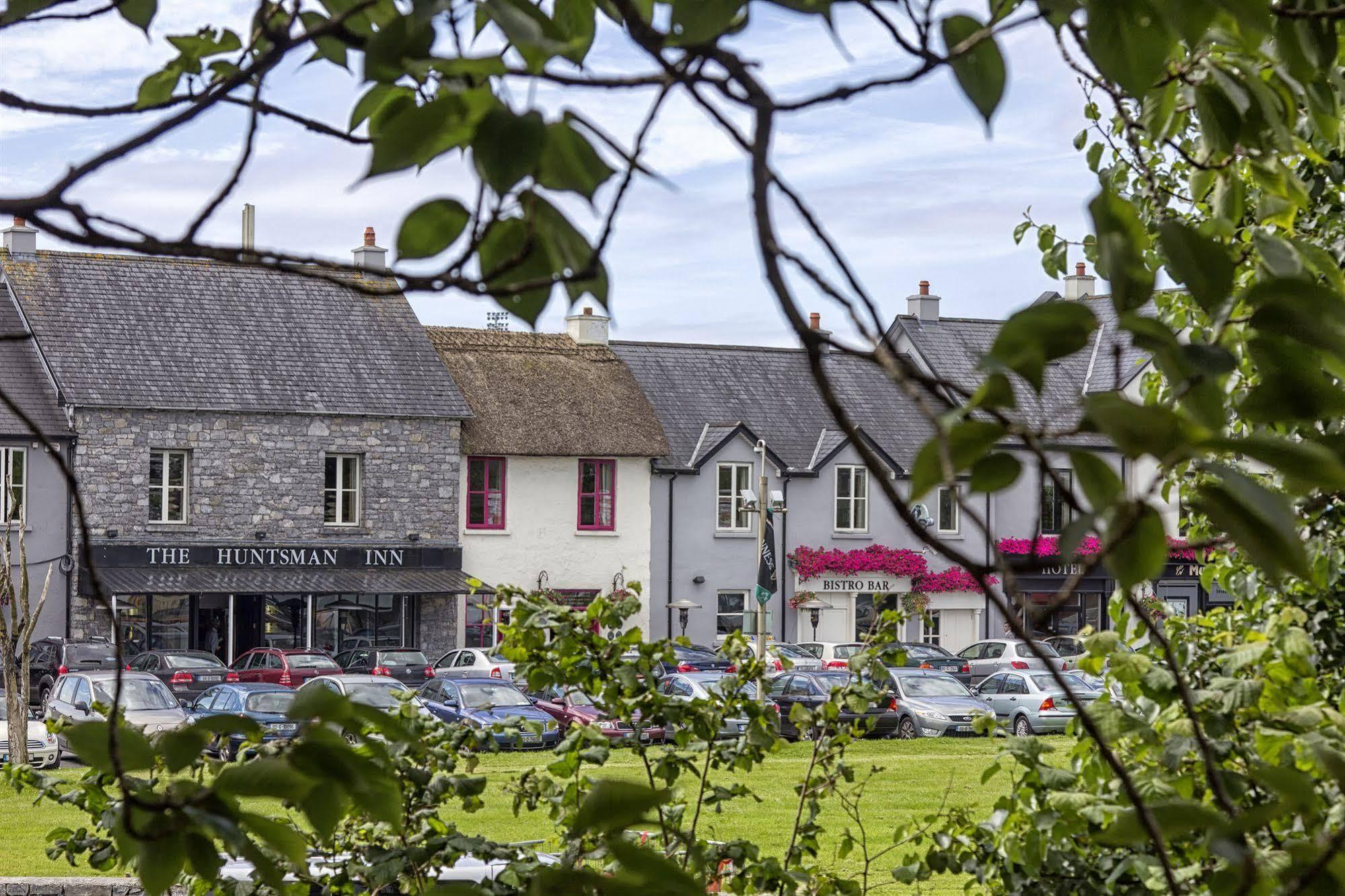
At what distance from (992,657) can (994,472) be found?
134 ft

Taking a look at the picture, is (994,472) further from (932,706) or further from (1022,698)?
(1022,698)

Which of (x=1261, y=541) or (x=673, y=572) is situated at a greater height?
(x=1261, y=541)

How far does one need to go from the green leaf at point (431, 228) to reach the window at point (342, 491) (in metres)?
37.9

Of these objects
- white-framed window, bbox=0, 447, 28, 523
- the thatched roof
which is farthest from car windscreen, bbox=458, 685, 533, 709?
white-framed window, bbox=0, 447, 28, 523

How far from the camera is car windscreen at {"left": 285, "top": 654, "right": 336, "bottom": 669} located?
34.2 metres

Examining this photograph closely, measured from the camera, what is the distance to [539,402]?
41.4 meters

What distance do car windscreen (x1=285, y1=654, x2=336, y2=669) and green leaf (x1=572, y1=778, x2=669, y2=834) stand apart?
33.8 m

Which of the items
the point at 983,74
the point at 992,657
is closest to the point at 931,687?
the point at 992,657

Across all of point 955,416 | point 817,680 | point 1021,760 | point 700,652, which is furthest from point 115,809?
point 700,652

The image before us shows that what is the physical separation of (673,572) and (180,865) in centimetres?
4051

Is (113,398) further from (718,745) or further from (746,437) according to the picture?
(718,745)

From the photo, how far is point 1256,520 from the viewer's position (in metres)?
1.13

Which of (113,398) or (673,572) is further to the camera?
(673,572)

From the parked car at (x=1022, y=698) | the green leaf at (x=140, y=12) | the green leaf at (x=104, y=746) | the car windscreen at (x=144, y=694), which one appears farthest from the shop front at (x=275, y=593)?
the green leaf at (x=104, y=746)
